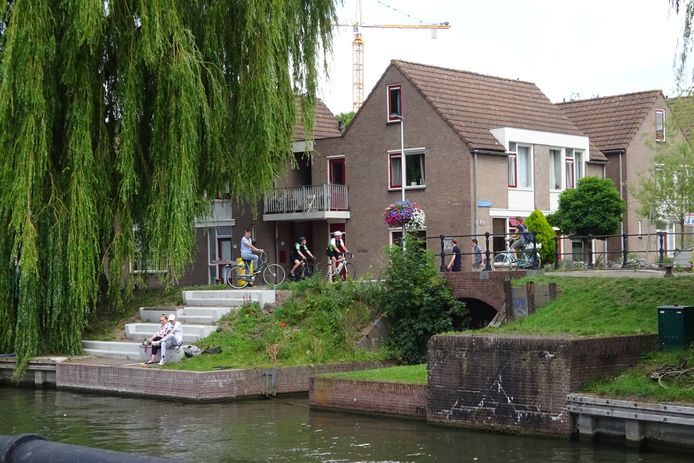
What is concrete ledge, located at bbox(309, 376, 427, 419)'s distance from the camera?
61.6 ft

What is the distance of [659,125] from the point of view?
4928 centimetres

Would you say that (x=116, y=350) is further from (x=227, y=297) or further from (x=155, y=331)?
(x=227, y=297)

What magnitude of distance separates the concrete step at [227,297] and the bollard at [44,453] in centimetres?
2320

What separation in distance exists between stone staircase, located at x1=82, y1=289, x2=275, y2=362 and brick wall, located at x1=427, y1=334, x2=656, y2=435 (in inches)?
348

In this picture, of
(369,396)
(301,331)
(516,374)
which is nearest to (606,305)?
(516,374)

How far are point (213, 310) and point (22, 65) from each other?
7947 mm

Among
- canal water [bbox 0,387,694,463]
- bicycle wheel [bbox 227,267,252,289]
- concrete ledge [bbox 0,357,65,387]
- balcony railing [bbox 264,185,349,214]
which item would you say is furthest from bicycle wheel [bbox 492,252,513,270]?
concrete ledge [bbox 0,357,65,387]

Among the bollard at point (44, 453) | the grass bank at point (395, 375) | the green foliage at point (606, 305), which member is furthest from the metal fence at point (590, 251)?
the bollard at point (44, 453)

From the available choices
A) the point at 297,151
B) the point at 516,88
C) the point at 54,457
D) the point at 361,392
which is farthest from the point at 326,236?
the point at 54,457

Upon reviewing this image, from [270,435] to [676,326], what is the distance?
23.4ft

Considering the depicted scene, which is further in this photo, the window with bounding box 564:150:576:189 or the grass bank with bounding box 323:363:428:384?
the window with bounding box 564:150:576:189

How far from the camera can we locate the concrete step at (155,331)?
82.5 feet

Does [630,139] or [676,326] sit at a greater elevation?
[630,139]

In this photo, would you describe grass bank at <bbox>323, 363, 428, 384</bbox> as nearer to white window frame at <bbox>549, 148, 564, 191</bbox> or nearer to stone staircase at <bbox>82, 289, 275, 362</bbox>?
stone staircase at <bbox>82, 289, 275, 362</bbox>
